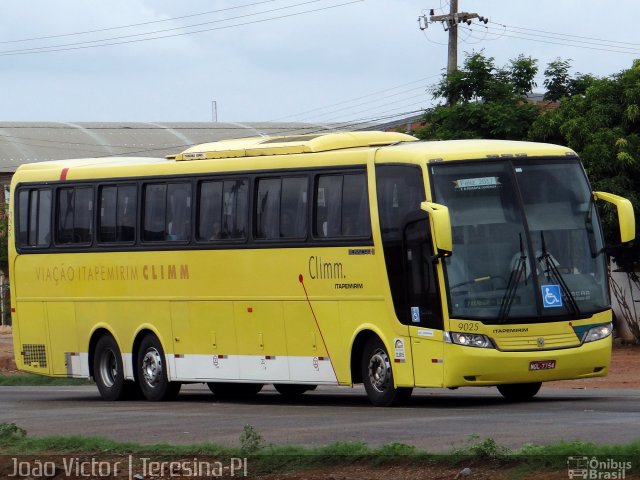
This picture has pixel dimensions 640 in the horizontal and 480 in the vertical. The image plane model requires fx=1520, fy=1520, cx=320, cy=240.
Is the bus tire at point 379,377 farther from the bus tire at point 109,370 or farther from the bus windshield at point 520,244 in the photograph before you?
the bus tire at point 109,370

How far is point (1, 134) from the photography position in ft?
240

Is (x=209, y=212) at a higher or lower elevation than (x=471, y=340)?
higher

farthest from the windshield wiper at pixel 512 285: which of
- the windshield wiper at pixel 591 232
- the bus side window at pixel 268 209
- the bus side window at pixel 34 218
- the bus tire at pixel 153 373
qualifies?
the bus side window at pixel 34 218

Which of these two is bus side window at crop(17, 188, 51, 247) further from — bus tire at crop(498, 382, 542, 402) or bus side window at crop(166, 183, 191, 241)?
bus tire at crop(498, 382, 542, 402)

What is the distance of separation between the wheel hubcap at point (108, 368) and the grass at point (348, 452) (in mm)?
9463

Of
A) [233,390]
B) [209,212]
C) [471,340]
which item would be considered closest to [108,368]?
[233,390]

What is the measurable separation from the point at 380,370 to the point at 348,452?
22.8ft

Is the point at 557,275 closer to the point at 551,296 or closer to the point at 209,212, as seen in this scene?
the point at 551,296

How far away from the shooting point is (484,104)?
36.0 metres

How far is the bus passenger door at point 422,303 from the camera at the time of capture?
1842 centimetres

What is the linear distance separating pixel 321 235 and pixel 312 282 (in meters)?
0.67

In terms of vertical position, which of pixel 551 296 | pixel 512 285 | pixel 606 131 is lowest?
pixel 551 296

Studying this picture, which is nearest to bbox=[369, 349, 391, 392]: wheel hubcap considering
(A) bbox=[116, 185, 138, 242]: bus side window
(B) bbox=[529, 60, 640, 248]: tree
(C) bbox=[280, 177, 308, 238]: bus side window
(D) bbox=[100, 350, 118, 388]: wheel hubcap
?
(C) bbox=[280, 177, 308, 238]: bus side window

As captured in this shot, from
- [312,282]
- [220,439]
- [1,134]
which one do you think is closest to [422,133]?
[312,282]
